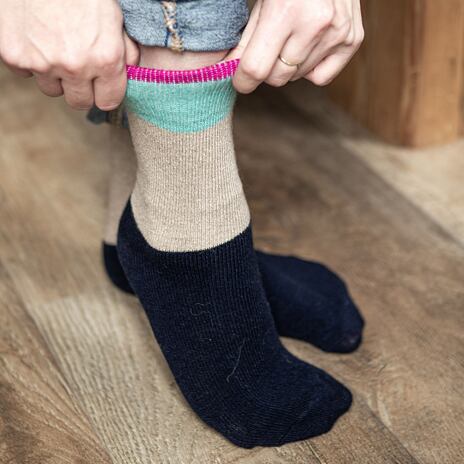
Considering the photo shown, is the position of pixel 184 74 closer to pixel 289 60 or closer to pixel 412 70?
pixel 289 60

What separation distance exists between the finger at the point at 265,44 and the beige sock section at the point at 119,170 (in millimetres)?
336

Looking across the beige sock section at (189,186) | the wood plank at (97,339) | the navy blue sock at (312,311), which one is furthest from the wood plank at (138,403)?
the beige sock section at (189,186)

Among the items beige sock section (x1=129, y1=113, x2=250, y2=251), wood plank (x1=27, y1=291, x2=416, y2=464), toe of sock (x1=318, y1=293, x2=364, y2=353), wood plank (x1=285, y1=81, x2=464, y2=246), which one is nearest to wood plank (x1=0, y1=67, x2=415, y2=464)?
wood plank (x1=27, y1=291, x2=416, y2=464)

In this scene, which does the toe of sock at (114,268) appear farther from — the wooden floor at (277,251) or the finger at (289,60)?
the finger at (289,60)

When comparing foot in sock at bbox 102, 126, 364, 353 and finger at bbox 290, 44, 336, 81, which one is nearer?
finger at bbox 290, 44, 336, 81

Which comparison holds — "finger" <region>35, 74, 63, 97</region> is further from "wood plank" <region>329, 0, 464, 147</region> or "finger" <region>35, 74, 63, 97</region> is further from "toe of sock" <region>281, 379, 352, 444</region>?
"wood plank" <region>329, 0, 464, 147</region>

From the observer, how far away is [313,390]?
0.92 meters

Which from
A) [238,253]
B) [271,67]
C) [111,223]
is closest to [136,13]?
[271,67]

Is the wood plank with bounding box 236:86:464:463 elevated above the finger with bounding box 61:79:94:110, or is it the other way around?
the finger with bounding box 61:79:94:110

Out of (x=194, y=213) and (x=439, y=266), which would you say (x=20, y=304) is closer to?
(x=194, y=213)

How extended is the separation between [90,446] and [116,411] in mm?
61

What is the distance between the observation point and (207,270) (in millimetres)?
859

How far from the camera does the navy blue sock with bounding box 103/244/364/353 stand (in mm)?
1046

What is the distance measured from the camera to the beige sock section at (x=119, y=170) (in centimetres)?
106
